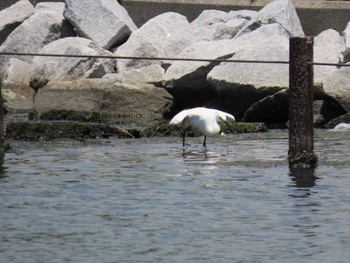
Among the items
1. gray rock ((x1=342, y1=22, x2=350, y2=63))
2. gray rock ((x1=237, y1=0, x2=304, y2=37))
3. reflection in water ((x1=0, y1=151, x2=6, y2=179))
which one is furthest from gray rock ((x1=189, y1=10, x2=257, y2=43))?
reflection in water ((x1=0, y1=151, x2=6, y2=179))

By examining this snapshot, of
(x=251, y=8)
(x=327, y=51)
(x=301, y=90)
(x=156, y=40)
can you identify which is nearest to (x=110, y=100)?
(x=327, y=51)

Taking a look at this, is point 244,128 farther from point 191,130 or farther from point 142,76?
point 142,76

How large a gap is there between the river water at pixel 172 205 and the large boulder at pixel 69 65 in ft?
24.0

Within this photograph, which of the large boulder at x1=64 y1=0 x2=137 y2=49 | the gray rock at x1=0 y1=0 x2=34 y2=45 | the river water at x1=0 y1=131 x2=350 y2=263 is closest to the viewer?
the river water at x1=0 y1=131 x2=350 y2=263

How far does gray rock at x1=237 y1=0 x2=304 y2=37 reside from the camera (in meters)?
23.1

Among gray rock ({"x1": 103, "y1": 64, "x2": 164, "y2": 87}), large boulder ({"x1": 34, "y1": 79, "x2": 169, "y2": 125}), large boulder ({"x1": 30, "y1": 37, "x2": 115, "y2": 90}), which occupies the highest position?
large boulder ({"x1": 30, "y1": 37, "x2": 115, "y2": 90})

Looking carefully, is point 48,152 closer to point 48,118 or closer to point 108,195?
point 108,195

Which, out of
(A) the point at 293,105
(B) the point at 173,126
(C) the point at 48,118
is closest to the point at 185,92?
(C) the point at 48,118

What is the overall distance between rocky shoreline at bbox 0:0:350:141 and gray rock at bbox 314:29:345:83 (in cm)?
2

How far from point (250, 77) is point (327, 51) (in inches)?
75.8

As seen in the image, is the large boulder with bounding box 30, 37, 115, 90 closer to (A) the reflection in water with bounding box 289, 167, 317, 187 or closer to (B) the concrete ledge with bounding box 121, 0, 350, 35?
(B) the concrete ledge with bounding box 121, 0, 350, 35

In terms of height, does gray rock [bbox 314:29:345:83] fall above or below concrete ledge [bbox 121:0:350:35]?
below

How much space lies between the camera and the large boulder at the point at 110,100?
20516mm

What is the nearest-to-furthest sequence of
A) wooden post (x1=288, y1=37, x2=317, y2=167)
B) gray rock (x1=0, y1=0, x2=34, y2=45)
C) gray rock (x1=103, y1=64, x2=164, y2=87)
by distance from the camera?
wooden post (x1=288, y1=37, x2=317, y2=167)
gray rock (x1=103, y1=64, x2=164, y2=87)
gray rock (x1=0, y1=0, x2=34, y2=45)
